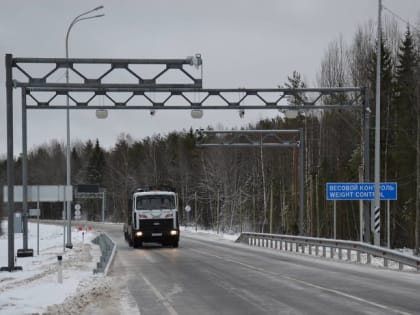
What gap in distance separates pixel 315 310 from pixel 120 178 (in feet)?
340

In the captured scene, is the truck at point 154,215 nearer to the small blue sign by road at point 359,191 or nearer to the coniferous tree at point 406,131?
the small blue sign by road at point 359,191

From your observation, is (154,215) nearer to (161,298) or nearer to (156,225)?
(156,225)

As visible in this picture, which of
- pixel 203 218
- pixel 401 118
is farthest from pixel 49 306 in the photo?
pixel 203 218

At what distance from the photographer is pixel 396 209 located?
48.5 m

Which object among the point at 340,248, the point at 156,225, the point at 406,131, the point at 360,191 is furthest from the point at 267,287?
the point at 406,131

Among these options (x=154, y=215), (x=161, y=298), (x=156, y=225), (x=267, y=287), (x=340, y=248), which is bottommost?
(x=156, y=225)

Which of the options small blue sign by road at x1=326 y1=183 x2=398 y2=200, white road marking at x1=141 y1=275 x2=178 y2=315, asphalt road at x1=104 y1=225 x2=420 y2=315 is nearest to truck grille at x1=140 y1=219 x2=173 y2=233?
small blue sign by road at x1=326 y1=183 x2=398 y2=200

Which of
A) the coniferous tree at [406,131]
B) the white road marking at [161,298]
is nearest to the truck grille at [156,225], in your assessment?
the white road marking at [161,298]

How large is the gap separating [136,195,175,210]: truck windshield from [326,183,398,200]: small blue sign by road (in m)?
9.14

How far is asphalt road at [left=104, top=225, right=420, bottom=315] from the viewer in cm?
1203

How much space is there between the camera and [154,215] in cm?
3444

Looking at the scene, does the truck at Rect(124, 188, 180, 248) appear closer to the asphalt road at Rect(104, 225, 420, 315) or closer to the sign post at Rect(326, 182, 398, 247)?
the sign post at Rect(326, 182, 398, 247)

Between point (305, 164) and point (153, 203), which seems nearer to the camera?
point (153, 203)

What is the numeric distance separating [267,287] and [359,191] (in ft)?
45.2
